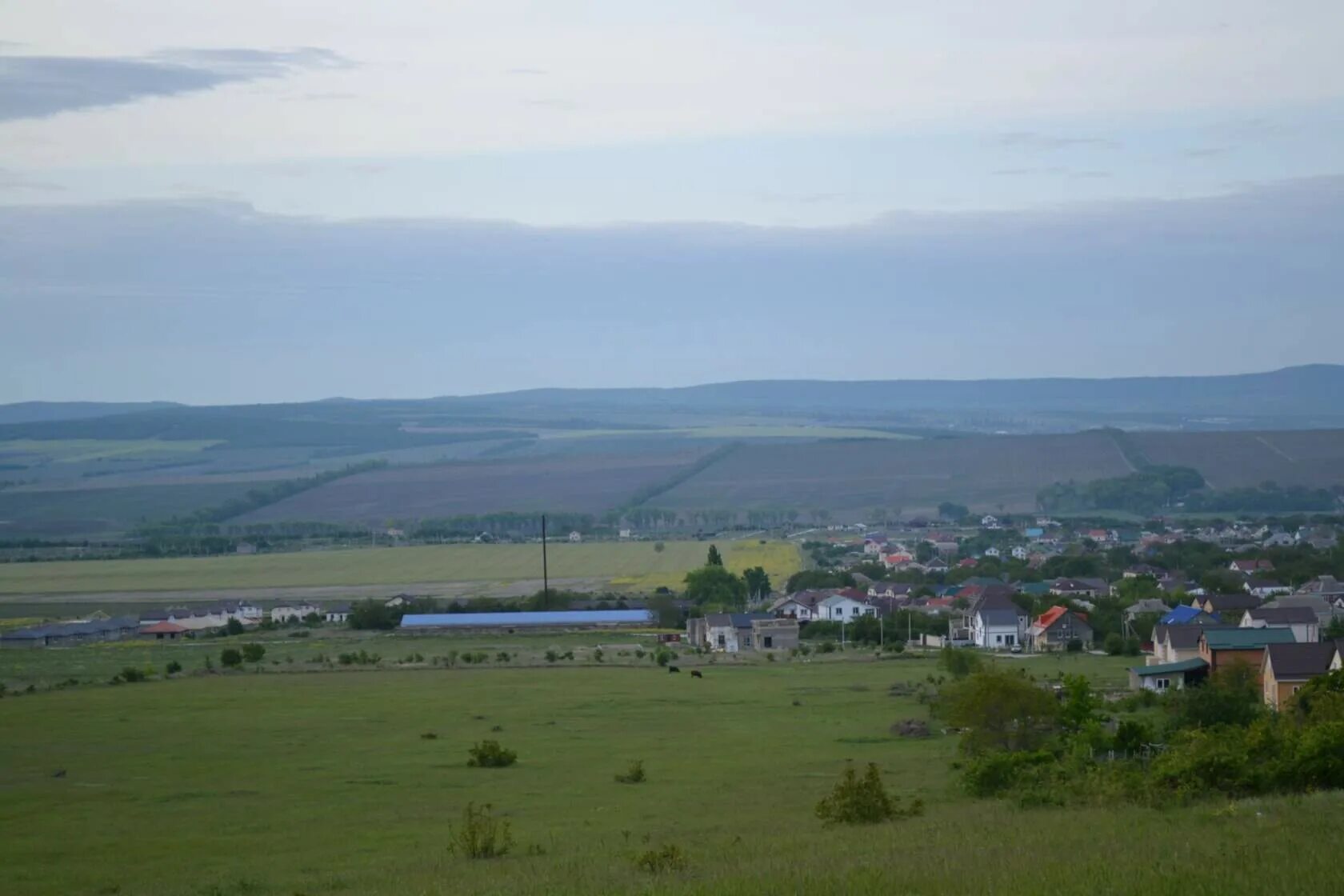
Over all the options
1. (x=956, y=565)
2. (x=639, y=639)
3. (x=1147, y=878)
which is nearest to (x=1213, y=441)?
(x=956, y=565)

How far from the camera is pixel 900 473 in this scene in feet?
444

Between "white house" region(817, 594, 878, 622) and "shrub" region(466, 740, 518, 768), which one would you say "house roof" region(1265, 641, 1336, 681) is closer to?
"shrub" region(466, 740, 518, 768)

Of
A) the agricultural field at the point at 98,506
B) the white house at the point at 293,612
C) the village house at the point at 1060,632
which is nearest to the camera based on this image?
the village house at the point at 1060,632

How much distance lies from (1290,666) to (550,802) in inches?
568

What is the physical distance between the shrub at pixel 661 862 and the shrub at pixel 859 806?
440cm

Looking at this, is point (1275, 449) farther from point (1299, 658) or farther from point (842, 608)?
point (1299, 658)

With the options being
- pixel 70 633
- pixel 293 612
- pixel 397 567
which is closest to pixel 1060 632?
pixel 293 612

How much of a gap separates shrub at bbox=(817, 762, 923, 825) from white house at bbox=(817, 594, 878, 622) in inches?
1492

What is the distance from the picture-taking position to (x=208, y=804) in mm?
22875

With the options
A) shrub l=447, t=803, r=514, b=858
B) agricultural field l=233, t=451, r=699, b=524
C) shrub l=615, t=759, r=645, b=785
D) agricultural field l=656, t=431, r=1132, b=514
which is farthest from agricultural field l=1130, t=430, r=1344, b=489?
shrub l=447, t=803, r=514, b=858

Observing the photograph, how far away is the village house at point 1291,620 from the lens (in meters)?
40.1

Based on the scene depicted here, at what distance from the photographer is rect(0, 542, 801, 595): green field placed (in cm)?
7631

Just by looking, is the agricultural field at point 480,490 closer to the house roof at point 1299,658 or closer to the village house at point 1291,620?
the village house at point 1291,620

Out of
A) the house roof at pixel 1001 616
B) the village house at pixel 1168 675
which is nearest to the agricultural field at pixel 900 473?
the house roof at pixel 1001 616
